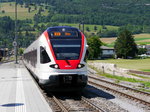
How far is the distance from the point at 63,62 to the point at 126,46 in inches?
4262

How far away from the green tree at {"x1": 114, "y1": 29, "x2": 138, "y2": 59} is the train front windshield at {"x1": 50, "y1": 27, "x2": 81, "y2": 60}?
105 meters

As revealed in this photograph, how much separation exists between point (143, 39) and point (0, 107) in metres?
174

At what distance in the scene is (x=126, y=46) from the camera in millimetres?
121125

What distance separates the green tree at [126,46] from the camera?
11981 centimetres

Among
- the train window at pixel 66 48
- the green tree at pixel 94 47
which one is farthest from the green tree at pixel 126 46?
the train window at pixel 66 48

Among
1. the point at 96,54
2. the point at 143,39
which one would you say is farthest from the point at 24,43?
the point at 96,54

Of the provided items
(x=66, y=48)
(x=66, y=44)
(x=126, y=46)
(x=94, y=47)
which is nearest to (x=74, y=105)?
(x=66, y=48)

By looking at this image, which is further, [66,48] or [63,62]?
[66,48]

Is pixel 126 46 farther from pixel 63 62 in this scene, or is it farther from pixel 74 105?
pixel 74 105

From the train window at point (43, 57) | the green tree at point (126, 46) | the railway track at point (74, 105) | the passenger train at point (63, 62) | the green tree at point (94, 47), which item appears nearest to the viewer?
the railway track at point (74, 105)

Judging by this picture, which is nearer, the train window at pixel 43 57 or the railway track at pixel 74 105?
the railway track at pixel 74 105

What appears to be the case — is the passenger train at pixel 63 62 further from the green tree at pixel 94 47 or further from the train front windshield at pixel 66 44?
the green tree at pixel 94 47

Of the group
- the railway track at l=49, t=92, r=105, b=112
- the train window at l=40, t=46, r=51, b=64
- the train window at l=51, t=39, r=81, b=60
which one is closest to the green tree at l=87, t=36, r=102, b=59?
the train window at l=40, t=46, r=51, b=64

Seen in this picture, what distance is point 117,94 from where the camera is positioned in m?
17.3
